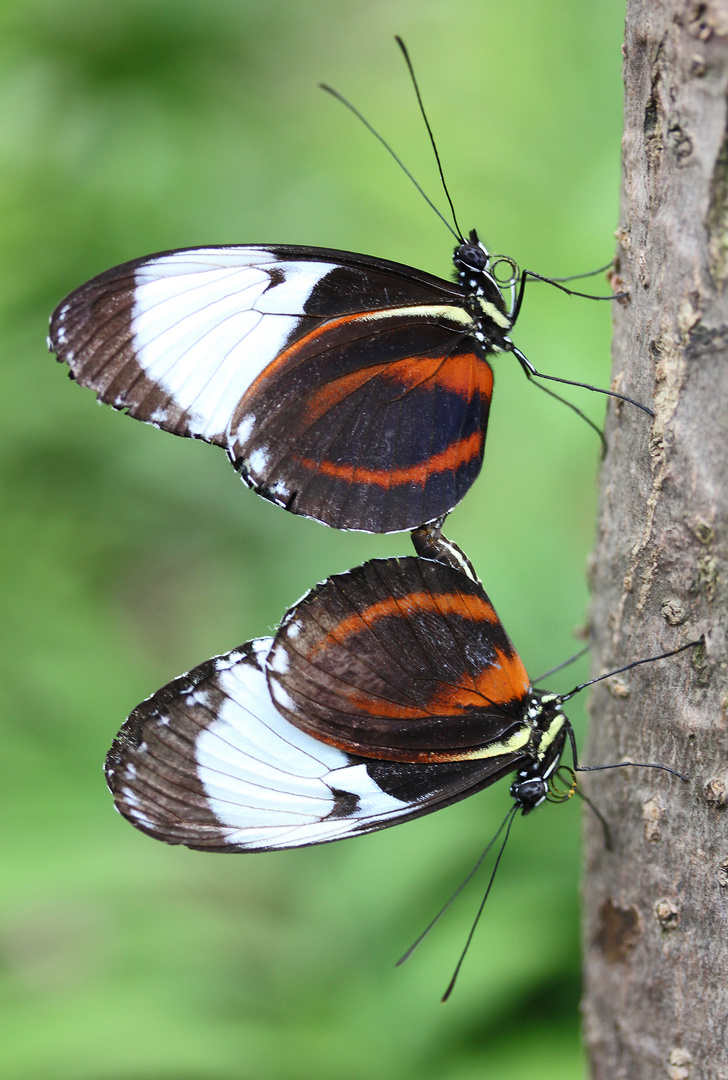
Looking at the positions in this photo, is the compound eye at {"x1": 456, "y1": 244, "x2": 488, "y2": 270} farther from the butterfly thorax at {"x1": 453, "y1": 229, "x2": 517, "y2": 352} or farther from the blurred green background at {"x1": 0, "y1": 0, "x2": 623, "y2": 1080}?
the blurred green background at {"x1": 0, "y1": 0, "x2": 623, "y2": 1080}

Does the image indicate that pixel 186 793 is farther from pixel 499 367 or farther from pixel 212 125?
pixel 212 125

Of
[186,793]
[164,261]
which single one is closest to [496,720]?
[186,793]

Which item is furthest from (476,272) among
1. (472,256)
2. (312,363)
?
(312,363)

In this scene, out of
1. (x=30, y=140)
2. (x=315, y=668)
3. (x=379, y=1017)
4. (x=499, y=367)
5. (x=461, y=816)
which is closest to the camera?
(x=315, y=668)

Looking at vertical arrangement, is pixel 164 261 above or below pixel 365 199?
below

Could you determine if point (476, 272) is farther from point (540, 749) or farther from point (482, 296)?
point (540, 749)

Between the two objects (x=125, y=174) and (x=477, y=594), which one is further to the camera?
(x=125, y=174)

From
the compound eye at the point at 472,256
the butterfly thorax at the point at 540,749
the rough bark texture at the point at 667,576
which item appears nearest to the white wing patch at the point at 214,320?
the compound eye at the point at 472,256
